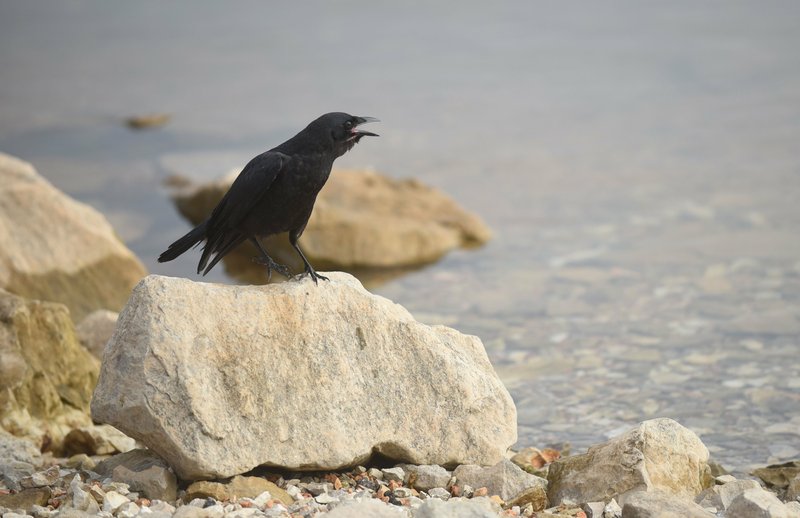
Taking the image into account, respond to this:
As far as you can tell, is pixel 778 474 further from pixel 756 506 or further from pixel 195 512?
pixel 195 512

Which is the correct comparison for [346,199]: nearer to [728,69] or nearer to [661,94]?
[661,94]

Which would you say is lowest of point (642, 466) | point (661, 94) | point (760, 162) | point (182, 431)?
point (642, 466)

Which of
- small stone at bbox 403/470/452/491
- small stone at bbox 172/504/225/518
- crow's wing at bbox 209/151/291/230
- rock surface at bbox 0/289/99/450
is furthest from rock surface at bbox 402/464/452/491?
rock surface at bbox 0/289/99/450

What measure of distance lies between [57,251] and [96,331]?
1407 millimetres

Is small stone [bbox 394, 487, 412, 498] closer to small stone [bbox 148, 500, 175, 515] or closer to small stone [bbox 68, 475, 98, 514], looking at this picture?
small stone [bbox 148, 500, 175, 515]

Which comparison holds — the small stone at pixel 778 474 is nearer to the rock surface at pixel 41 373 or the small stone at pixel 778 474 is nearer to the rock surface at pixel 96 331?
the rock surface at pixel 41 373

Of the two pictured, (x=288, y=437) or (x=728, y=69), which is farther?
(x=728, y=69)

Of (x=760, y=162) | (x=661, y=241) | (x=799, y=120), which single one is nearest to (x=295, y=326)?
(x=661, y=241)

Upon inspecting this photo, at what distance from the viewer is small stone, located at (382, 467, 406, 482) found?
5.70 meters

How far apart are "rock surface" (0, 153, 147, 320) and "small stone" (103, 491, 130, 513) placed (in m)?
4.32

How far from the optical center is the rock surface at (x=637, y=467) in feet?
18.5

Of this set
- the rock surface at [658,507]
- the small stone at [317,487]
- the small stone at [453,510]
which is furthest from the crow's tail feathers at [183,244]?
the rock surface at [658,507]

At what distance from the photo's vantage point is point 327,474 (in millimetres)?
5723

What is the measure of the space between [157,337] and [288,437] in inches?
32.0
